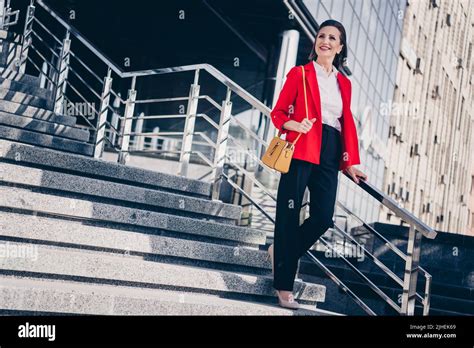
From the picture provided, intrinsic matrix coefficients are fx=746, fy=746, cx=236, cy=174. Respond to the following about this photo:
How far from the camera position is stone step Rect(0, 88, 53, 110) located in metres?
7.47

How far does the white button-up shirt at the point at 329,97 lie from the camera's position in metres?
4.49

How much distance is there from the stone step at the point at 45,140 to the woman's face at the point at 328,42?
318 cm

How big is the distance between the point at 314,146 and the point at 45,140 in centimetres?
325

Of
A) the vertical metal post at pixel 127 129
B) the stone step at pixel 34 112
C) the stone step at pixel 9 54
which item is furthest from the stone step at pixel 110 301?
the stone step at pixel 9 54

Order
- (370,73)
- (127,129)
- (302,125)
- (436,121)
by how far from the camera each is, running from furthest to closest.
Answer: (370,73), (436,121), (127,129), (302,125)

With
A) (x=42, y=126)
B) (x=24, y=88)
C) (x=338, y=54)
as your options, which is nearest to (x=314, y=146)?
(x=338, y=54)

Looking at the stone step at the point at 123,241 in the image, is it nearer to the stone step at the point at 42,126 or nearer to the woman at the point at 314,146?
the woman at the point at 314,146

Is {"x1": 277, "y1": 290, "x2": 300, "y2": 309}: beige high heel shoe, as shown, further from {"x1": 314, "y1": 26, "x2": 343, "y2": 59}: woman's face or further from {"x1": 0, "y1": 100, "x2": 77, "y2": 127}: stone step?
{"x1": 0, "y1": 100, "x2": 77, "y2": 127}: stone step

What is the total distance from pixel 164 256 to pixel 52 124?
273 centimetres

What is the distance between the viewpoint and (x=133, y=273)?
14.7 feet

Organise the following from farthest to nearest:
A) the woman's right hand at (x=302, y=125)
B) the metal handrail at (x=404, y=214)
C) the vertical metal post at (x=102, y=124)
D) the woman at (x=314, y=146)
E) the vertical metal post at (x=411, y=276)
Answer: the vertical metal post at (x=102, y=124), the vertical metal post at (x=411, y=276), the metal handrail at (x=404, y=214), the woman at (x=314, y=146), the woman's right hand at (x=302, y=125)

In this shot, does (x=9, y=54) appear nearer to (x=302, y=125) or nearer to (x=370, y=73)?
(x=302, y=125)

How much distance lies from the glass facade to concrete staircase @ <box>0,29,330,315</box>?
907 centimetres

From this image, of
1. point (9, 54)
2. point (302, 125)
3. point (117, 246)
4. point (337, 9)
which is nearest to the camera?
point (302, 125)
